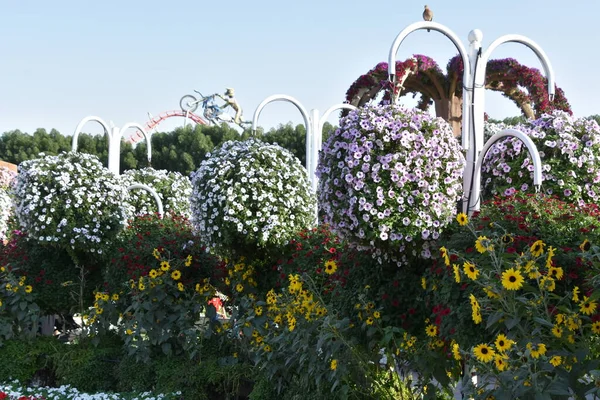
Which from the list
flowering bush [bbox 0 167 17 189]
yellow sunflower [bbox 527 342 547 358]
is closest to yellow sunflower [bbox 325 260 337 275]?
yellow sunflower [bbox 527 342 547 358]

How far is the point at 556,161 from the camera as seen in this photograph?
15.1ft

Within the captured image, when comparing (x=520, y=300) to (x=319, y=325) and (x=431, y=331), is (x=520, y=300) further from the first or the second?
(x=319, y=325)

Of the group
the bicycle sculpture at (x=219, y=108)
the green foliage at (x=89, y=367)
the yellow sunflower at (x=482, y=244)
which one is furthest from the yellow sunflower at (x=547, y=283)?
the bicycle sculpture at (x=219, y=108)

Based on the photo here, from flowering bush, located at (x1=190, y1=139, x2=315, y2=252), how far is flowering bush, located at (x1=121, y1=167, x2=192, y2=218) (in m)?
4.28

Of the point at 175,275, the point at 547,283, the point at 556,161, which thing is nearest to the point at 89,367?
the point at 175,275

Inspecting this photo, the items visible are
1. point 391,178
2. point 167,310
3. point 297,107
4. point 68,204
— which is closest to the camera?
point 391,178

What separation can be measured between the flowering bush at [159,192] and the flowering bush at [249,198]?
4282 millimetres

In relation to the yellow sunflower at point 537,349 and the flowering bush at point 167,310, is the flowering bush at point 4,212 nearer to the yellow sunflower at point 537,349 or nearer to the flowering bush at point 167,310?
the flowering bush at point 167,310

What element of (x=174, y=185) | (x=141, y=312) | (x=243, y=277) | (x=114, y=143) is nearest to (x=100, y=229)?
(x=141, y=312)

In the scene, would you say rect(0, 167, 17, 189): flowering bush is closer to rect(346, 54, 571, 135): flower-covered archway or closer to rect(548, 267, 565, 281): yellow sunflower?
rect(346, 54, 571, 135): flower-covered archway

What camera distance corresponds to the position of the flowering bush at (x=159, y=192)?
984 cm

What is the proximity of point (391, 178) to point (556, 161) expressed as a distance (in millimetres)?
1241

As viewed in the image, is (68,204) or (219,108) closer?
(68,204)

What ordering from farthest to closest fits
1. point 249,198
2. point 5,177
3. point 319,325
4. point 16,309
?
point 5,177 < point 16,309 < point 249,198 < point 319,325
